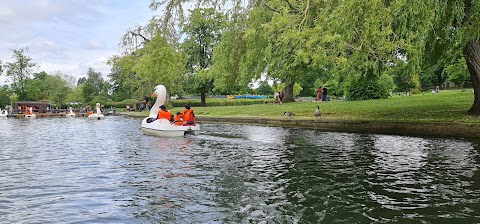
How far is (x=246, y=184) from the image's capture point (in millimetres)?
9000

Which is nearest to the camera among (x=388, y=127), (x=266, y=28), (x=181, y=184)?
(x=181, y=184)

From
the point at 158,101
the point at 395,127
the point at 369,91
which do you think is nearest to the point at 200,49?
the point at 369,91

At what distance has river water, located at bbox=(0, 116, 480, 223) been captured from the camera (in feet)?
22.2

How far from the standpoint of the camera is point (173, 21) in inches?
628

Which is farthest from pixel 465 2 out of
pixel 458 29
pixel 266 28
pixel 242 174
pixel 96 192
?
pixel 96 192

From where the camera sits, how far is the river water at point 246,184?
22.2ft

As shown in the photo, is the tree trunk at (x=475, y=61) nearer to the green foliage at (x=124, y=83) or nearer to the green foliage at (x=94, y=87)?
the green foliage at (x=124, y=83)

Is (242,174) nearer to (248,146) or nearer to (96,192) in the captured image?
(96,192)

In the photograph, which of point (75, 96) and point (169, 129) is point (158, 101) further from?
point (75, 96)

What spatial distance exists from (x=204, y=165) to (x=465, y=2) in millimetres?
11136

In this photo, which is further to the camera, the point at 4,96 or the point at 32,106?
the point at 4,96

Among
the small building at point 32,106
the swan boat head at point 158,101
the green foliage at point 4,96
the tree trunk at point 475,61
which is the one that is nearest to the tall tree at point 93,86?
the green foliage at point 4,96

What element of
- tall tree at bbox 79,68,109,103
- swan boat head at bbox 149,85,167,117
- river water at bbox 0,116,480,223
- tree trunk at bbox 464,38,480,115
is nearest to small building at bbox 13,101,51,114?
tall tree at bbox 79,68,109,103

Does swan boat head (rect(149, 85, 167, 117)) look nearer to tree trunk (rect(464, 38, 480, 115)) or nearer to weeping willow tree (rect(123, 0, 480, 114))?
weeping willow tree (rect(123, 0, 480, 114))
